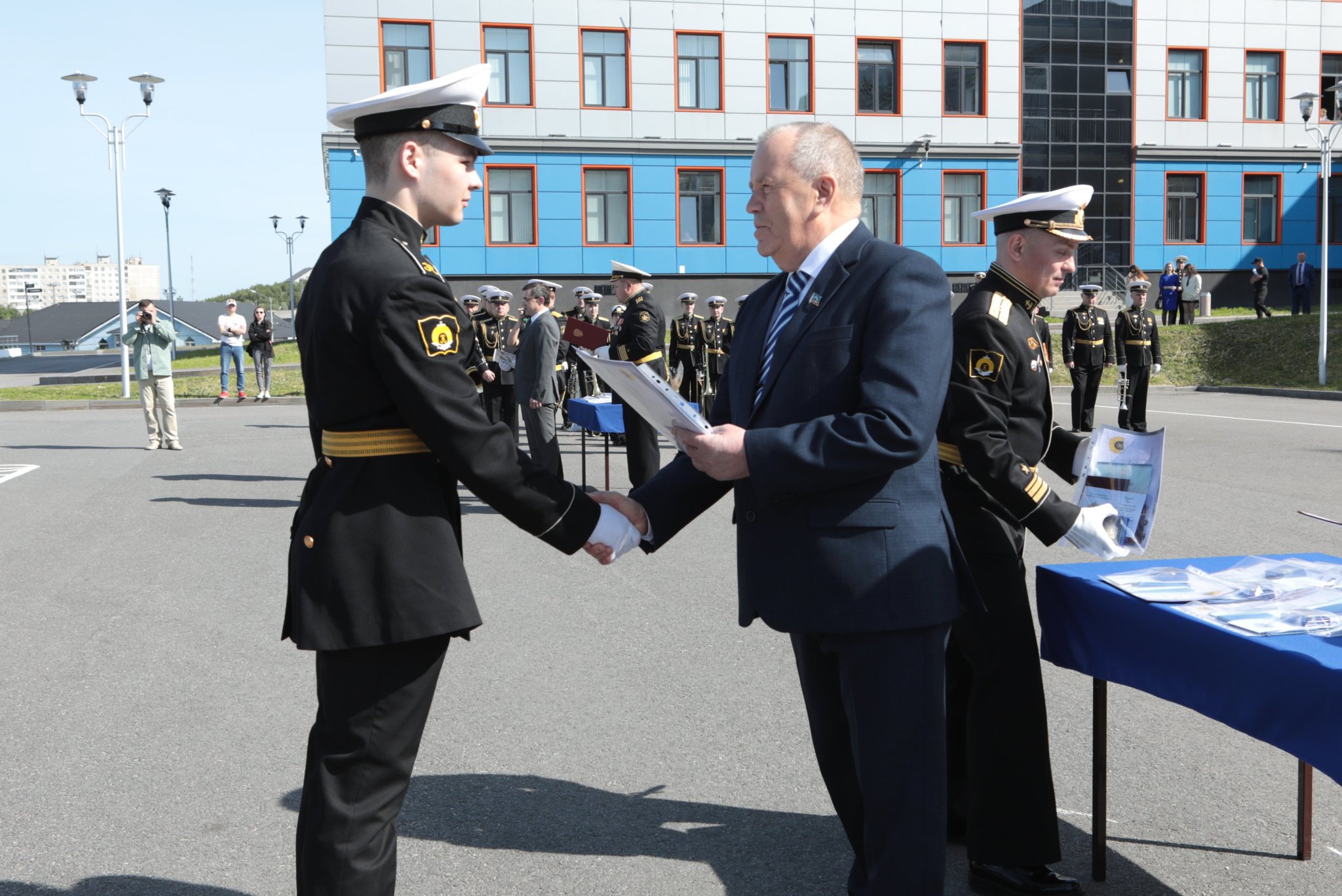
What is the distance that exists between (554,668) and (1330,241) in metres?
40.6

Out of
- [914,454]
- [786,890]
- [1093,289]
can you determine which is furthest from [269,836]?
[1093,289]

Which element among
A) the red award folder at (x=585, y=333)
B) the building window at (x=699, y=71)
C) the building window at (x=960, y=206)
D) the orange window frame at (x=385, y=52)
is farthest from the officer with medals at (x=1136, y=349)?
the orange window frame at (x=385, y=52)

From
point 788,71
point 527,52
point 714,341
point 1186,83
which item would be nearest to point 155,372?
point 714,341

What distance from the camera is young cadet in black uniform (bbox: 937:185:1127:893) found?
3.31 meters

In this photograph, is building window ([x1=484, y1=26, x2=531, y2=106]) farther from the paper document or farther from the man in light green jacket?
the paper document

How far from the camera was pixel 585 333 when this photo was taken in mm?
8094

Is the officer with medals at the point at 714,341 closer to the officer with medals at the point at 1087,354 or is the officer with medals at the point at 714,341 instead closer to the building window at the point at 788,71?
the officer with medals at the point at 1087,354

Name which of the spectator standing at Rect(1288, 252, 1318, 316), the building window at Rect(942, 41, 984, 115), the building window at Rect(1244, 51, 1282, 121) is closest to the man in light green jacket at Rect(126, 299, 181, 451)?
the building window at Rect(942, 41, 984, 115)

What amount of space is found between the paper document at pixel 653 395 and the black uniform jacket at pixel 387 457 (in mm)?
330

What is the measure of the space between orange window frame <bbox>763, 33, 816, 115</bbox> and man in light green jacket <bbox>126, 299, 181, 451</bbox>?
2380 cm

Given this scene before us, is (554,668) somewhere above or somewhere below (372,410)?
below

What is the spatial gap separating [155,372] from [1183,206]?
34.9 metres

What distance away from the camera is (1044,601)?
3.57m

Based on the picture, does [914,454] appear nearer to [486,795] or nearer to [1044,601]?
[1044,601]
